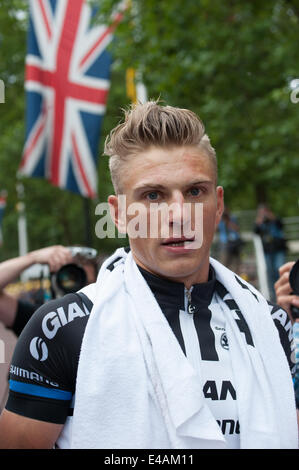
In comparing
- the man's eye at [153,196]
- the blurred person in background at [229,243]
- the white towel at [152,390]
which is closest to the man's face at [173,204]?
the man's eye at [153,196]

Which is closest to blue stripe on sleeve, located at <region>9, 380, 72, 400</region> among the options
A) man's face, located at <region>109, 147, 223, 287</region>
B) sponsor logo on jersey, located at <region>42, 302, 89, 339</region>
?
sponsor logo on jersey, located at <region>42, 302, 89, 339</region>

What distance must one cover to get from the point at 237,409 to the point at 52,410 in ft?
1.74

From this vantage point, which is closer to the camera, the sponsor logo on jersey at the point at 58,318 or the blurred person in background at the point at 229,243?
the sponsor logo on jersey at the point at 58,318

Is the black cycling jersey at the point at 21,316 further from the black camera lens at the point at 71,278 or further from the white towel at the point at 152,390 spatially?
the white towel at the point at 152,390

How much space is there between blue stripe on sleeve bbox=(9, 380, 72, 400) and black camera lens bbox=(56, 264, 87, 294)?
4.31ft

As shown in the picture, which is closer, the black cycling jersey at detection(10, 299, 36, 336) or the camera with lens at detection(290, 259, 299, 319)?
the camera with lens at detection(290, 259, 299, 319)

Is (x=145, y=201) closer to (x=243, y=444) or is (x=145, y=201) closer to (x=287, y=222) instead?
(x=243, y=444)

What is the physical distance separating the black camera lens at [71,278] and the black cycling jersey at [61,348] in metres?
1.15

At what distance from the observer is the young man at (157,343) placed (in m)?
1.66

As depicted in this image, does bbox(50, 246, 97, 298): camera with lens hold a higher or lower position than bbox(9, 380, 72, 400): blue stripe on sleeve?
higher

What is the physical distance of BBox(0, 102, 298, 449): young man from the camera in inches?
65.3

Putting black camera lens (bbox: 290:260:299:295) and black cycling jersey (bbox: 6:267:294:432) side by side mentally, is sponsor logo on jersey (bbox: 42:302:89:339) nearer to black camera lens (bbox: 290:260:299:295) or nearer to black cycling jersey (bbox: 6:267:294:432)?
black cycling jersey (bbox: 6:267:294:432)

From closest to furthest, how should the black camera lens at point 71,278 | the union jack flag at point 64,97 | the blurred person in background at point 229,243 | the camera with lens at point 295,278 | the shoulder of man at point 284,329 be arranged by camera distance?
the shoulder of man at point 284,329 → the camera with lens at point 295,278 → the black camera lens at point 71,278 → the union jack flag at point 64,97 → the blurred person in background at point 229,243

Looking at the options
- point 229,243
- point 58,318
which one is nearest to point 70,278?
point 58,318
